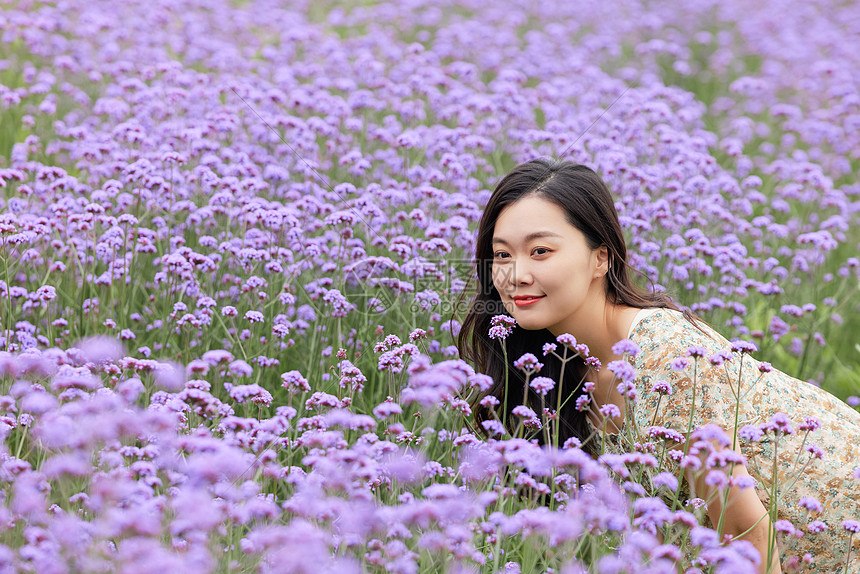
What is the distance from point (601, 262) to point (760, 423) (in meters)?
0.96

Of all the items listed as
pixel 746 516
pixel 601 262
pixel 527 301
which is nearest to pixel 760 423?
pixel 746 516

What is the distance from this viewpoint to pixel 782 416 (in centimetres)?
308

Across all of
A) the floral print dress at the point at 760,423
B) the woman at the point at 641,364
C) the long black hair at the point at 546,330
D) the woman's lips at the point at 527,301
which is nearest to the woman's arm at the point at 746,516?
the woman at the point at 641,364

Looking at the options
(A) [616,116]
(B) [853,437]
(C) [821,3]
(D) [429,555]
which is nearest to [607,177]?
(A) [616,116]

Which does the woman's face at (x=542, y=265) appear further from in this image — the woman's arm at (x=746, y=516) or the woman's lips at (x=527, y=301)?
the woman's arm at (x=746, y=516)

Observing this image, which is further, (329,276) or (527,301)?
(329,276)

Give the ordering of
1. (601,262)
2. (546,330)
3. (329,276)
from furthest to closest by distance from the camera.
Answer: (329,276) < (546,330) < (601,262)

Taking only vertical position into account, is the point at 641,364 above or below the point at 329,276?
above

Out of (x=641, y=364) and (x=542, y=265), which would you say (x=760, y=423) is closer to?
(x=641, y=364)

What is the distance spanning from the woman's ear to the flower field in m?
0.85

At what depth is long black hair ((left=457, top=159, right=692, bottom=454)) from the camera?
12.9 ft

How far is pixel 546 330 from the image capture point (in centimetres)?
421

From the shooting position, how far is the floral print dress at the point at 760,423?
361 cm

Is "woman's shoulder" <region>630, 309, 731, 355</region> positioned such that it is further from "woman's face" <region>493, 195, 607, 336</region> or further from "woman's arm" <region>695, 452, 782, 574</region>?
"woman's arm" <region>695, 452, 782, 574</region>
